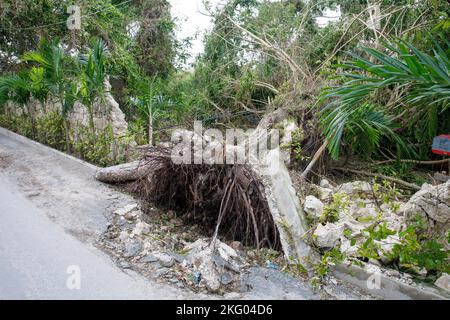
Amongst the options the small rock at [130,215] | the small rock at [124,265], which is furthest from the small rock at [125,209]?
the small rock at [124,265]

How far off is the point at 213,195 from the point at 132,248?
1.21 meters

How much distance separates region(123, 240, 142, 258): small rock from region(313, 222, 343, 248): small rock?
65.2 inches

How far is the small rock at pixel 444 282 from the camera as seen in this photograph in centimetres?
270

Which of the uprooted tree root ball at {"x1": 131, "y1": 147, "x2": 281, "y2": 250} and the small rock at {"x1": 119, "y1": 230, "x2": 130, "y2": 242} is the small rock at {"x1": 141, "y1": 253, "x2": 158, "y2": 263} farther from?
the uprooted tree root ball at {"x1": 131, "y1": 147, "x2": 281, "y2": 250}

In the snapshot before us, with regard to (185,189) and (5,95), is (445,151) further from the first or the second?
(5,95)

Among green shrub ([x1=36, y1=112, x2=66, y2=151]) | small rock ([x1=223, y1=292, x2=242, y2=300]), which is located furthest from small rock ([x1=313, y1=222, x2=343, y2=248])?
green shrub ([x1=36, y1=112, x2=66, y2=151])

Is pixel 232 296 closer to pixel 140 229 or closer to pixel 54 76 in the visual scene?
pixel 140 229

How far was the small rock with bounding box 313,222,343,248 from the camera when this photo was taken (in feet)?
10.3

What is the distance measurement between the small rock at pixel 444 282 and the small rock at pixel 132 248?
2563 mm

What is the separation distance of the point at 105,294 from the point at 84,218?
1.58 metres

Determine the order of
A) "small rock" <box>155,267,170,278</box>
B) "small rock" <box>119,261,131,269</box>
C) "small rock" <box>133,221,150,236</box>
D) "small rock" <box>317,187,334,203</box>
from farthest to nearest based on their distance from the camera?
1. "small rock" <box>317,187,334,203</box>
2. "small rock" <box>133,221,150,236</box>
3. "small rock" <box>119,261,131,269</box>
4. "small rock" <box>155,267,170,278</box>

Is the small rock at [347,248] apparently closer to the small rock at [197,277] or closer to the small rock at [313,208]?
the small rock at [313,208]

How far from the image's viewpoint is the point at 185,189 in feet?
15.0

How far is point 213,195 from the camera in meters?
4.17
